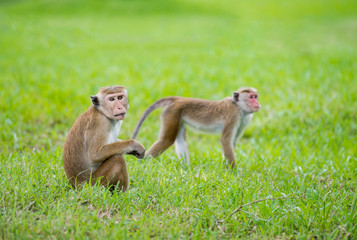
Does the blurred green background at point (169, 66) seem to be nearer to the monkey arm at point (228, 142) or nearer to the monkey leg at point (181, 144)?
the monkey leg at point (181, 144)

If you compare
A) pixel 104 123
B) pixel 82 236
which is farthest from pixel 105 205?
pixel 104 123

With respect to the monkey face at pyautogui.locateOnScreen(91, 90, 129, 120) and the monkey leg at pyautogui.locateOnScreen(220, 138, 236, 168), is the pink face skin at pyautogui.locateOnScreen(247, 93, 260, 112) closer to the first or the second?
the monkey leg at pyautogui.locateOnScreen(220, 138, 236, 168)

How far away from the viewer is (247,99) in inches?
250

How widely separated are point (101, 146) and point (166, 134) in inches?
79.6

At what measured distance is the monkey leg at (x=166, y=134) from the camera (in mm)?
6289

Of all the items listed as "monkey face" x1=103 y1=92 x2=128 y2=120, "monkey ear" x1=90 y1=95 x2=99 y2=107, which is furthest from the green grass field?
"monkey ear" x1=90 y1=95 x2=99 y2=107

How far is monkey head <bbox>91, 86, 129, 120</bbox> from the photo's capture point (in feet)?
14.6

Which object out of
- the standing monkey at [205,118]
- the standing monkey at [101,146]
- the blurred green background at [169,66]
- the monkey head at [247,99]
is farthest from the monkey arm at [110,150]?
the blurred green background at [169,66]

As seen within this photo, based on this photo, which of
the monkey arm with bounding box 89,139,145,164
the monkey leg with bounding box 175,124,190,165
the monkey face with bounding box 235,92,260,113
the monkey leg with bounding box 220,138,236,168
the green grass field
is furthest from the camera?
the monkey leg with bounding box 175,124,190,165

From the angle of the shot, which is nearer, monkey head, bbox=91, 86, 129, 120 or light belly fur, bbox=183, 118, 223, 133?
monkey head, bbox=91, 86, 129, 120

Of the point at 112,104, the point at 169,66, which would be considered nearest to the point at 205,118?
the point at 112,104

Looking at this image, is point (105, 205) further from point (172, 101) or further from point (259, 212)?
point (172, 101)

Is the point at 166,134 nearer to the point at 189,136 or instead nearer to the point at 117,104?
the point at 117,104

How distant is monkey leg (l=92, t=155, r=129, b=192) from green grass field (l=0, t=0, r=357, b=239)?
0.12 metres
